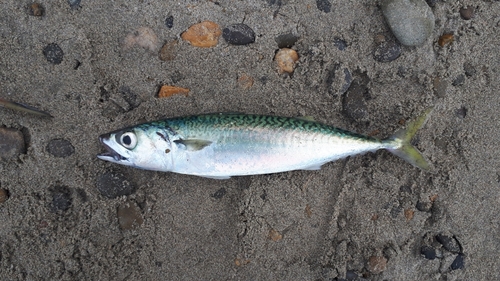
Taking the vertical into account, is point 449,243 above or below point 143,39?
below

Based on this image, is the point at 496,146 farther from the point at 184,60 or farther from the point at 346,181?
the point at 184,60

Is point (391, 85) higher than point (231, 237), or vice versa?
point (391, 85)

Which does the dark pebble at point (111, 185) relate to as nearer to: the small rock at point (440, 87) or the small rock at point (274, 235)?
the small rock at point (274, 235)

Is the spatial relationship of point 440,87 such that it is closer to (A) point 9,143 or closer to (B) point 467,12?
(B) point 467,12

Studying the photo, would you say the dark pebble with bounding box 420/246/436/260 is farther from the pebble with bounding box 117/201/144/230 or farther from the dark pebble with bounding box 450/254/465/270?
the pebble with bounding box 117/201/144/230

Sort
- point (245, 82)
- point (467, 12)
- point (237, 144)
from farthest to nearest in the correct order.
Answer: point (467, 12)
point (245, 82)
point (237, 144)

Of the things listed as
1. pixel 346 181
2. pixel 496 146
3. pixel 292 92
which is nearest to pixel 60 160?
pixel 292 92

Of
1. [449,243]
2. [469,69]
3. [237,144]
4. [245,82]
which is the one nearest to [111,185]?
[237,144]
